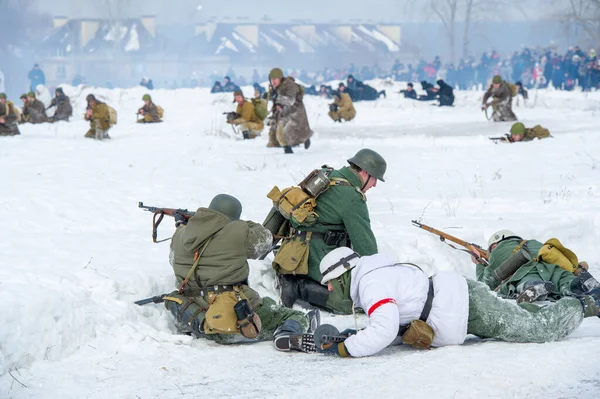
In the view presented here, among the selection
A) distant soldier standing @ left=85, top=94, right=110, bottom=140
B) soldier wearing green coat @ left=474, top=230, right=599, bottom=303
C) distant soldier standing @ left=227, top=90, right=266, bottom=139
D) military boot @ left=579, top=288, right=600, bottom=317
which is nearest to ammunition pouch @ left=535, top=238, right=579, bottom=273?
soldier wearing green coat @ left=474, top=230, right=599, bottom=303

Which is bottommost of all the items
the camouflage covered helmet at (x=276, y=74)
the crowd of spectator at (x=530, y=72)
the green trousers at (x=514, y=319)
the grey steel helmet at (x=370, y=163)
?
the green trousers at (x=514, y=319)

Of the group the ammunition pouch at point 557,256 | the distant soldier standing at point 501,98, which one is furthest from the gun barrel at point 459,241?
the distant soldier standing at point 501,98

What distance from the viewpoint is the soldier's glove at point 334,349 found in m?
4.50

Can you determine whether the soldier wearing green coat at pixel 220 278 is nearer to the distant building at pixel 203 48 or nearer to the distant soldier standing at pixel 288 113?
the distant soldier standing at pixel 288 113

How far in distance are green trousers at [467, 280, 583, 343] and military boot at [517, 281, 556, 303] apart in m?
1.01

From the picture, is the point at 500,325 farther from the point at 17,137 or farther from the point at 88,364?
the point at 17,137

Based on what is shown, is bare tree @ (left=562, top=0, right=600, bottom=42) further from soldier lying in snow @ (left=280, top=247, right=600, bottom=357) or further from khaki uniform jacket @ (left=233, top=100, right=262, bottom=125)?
soldier lying in snow @ (left=280, top=247, right=600, bottom=357)

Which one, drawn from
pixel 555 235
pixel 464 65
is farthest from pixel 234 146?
pixel 464 65

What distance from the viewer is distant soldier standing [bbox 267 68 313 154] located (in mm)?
14453

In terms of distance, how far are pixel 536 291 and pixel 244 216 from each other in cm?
404

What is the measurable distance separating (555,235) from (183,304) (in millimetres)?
4433

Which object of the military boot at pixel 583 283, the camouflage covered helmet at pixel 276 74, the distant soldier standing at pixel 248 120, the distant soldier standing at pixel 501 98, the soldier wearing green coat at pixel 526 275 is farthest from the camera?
the distant soldier standing at pixel 501 98

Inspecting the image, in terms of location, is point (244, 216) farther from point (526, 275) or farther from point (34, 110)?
point (34, 110)

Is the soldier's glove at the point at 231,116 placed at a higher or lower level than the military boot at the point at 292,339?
higher
